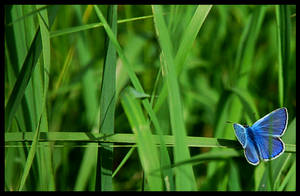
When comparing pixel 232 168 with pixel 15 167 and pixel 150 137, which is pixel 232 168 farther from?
pixel 15 167

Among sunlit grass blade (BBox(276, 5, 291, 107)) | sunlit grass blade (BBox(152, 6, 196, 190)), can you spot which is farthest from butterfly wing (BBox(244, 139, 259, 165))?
sunlit grass blade (BBox(276, 5, 291, 107))

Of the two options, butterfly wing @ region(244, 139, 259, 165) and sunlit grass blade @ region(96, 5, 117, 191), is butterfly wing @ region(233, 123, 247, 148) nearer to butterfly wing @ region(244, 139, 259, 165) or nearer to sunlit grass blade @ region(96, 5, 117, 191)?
butterfly wing @ region(244, 139, 259, 165)

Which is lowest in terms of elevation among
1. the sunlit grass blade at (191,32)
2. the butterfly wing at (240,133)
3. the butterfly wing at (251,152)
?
the butterfly wing at (251,152)

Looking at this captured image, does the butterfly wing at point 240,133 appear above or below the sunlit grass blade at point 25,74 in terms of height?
below

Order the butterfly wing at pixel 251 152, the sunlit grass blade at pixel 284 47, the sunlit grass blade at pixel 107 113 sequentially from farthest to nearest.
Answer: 1. the sunlit grass blade at pixel 284 47
2. the sunlit grass blade at pixel 107 113
3. the butterfly wing at pixel 251 152

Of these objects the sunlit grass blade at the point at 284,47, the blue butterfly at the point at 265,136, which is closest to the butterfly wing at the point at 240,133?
the blue butterfly at the point at 265,136

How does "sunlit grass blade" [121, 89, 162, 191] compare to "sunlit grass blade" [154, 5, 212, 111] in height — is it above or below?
below

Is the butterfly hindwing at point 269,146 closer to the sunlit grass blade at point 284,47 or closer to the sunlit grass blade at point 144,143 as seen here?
the sunlit grass blade at point 144,143
